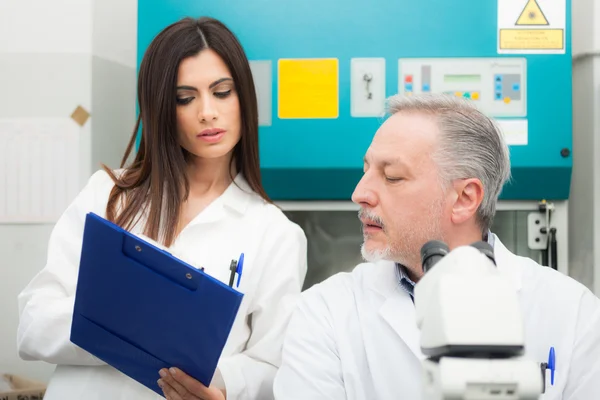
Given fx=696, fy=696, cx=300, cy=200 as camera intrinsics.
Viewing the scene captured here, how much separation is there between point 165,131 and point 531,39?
112 cm

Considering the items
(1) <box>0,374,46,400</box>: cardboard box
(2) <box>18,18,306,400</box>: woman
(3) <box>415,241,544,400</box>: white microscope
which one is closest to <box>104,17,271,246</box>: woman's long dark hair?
(2) <box>18,18,306,400</box>: woman

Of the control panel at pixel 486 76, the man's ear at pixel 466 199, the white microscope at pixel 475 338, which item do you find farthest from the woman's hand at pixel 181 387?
the control panel at pixel 486 76

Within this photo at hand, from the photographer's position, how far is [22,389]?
2127mm

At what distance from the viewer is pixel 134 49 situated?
2.46 metres

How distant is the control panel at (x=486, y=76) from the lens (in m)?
2.06

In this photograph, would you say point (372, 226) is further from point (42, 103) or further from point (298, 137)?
point (42, 103)

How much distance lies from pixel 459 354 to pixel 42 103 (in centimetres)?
178

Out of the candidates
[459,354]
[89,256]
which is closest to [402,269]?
[89,256]

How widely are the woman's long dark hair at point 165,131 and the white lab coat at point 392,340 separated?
1.52ft

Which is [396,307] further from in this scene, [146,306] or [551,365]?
[146,306]

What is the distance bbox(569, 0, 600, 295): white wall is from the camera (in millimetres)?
2141

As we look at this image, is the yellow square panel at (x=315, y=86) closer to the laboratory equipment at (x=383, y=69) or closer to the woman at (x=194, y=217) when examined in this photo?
the laboratory equipment at (x=383, y=69)

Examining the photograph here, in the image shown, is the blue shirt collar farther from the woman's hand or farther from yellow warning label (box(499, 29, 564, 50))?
yellow warning label (box(499, 29, 564, 50))

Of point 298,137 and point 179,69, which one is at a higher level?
point 179,69
